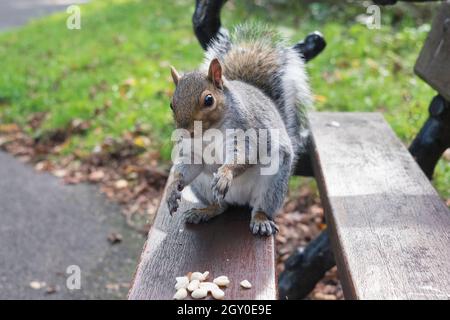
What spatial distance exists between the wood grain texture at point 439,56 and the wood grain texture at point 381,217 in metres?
0.25

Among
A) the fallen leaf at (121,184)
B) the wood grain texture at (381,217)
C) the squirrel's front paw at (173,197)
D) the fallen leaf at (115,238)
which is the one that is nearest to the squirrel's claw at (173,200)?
the squirrel's front paw at (173,197)

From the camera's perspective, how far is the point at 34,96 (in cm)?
475

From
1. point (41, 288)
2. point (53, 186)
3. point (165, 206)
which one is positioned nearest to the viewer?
point (165, 206)

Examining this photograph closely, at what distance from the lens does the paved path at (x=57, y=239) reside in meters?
2.64

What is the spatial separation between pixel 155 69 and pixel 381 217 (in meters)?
3.41

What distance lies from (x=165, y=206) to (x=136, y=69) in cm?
313

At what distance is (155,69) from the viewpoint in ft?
15.5

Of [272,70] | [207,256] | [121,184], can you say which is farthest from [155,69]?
[207,256]

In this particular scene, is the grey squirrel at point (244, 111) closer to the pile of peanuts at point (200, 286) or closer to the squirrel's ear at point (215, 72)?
the squirrel's ear at point (215, 72)

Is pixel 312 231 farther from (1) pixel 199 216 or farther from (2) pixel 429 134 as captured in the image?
(1) pixel 199 216

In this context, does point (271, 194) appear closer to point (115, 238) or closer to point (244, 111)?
point (244, 111)

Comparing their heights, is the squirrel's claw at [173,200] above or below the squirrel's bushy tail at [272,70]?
below
